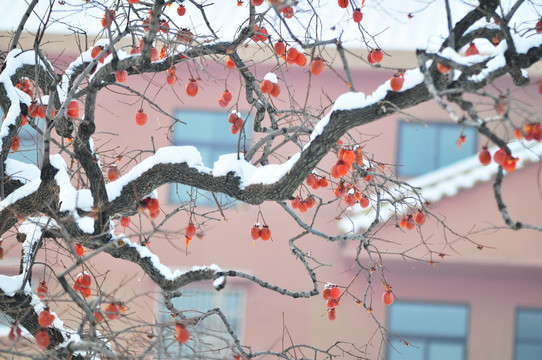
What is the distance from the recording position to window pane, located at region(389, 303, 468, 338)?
9820mm

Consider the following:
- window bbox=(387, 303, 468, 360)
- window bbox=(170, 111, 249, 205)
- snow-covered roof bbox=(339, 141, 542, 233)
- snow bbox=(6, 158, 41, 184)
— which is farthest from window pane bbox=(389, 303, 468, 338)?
snow bbox=(6, 158, 41, 184)

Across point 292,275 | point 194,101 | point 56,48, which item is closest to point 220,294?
point 292,275

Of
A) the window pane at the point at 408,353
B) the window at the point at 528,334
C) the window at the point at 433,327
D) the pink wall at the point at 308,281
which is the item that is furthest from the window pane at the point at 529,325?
the window pane at the point at 408,353

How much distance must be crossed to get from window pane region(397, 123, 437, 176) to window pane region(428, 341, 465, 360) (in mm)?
2381

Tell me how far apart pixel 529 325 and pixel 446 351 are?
117 cm

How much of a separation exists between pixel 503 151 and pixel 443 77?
38cm

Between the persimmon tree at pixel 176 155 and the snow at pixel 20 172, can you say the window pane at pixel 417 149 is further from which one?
the snow at pixel 20 172

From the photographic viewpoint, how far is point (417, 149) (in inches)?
408

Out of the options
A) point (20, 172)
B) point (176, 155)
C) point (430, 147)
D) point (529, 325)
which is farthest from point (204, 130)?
point (176, 155)

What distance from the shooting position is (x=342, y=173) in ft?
10.5

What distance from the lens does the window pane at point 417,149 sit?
1033 cm

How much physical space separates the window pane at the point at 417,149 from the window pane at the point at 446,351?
2381 millimetres

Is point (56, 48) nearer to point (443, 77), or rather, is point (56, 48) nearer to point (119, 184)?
point (119, 184)

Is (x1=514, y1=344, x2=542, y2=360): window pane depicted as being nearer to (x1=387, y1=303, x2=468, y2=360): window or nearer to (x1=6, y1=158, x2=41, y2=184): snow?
(x1=387, y1=303, x2=468, y2=360): window
